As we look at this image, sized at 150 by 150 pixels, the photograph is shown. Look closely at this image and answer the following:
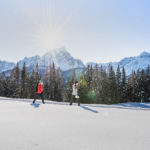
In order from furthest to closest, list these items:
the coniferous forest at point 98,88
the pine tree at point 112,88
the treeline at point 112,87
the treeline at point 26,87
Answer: the treeline at point 26,87, the pine tree at point 112,88, the coniferous forest at point 98,88, the treeline at point 112,87

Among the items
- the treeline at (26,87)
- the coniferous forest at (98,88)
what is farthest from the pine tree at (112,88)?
the treeline at (26,87)

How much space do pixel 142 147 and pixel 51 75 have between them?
62.5 meters

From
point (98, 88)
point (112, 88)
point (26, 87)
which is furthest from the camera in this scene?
point (26, 87)

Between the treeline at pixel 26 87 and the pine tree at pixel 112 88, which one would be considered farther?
the treeline at pixel 26 87

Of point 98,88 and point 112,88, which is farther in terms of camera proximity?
point 112,88

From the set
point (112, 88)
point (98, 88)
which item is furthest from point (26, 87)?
point (112, 88)

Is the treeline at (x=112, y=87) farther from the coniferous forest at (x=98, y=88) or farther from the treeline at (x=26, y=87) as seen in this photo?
the treeline at (x=26, y=87)

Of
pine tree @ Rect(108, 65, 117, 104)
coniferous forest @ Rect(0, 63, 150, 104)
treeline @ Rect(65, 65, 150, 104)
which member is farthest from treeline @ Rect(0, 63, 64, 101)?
pine tree @ Rect(108, 65, 117, 104)

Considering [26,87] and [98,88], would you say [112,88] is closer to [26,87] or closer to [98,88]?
[98,88]

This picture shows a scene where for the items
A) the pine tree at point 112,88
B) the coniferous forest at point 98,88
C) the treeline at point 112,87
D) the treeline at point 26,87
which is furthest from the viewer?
the treeline at point 26,87

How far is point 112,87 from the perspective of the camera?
53.0 m

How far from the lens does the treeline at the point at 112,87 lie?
50.9 metres

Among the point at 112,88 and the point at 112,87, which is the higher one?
the point at 112,87

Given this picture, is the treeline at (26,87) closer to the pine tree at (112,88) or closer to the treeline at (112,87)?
the treeline at (112,87)
